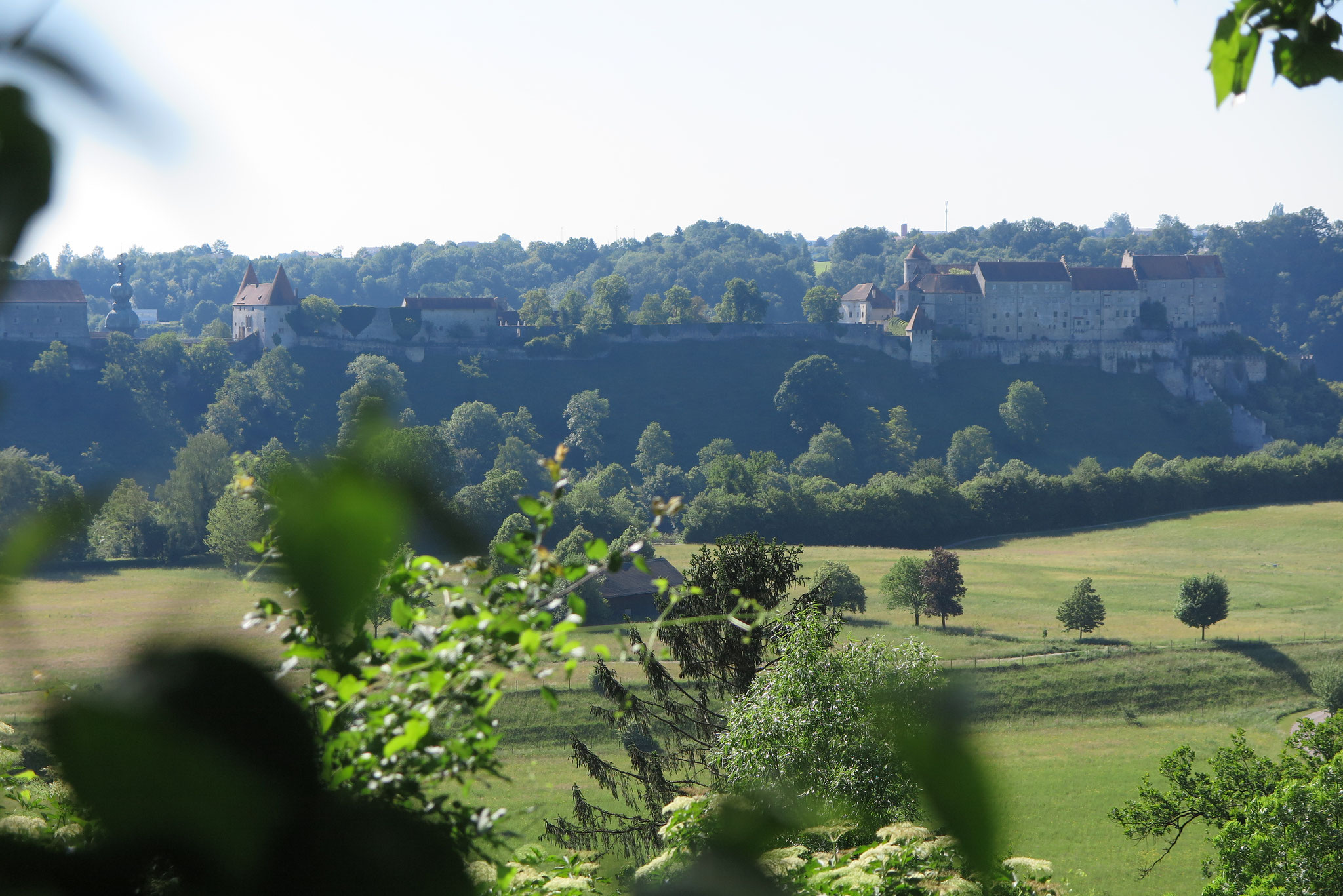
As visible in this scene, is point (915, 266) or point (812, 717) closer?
point (812, 717)

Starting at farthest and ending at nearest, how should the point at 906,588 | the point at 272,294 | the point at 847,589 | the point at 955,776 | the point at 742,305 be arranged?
the point at 742,305 < the point at 272,294 < the point at 906,588 < the point at 847,589 < the point at 955,776

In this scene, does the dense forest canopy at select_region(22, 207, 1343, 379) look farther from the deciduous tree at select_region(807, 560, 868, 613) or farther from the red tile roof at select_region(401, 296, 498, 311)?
the deciduous tree at select_region(807, 560, 868, 613)

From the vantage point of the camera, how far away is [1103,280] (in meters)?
92.4

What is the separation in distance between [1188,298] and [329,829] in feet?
346

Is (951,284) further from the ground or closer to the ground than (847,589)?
further from the ground

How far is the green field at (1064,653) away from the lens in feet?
4.06

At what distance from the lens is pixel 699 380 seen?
81.8 metres

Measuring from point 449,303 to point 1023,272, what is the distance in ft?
149

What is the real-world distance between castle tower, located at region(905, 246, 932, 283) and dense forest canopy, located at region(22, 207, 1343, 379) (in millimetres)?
24730

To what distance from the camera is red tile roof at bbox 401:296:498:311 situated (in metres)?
82.6

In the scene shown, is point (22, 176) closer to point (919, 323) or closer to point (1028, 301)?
point (919, 323)

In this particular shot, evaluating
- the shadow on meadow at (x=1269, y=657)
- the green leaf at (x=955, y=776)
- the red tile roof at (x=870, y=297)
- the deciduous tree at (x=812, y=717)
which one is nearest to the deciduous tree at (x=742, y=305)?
the red tile roof at (x=870, y=297)

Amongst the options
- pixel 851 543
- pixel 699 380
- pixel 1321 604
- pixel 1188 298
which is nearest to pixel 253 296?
pixel 699 380

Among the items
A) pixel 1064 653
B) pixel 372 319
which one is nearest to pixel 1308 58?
pixel 1064 653
